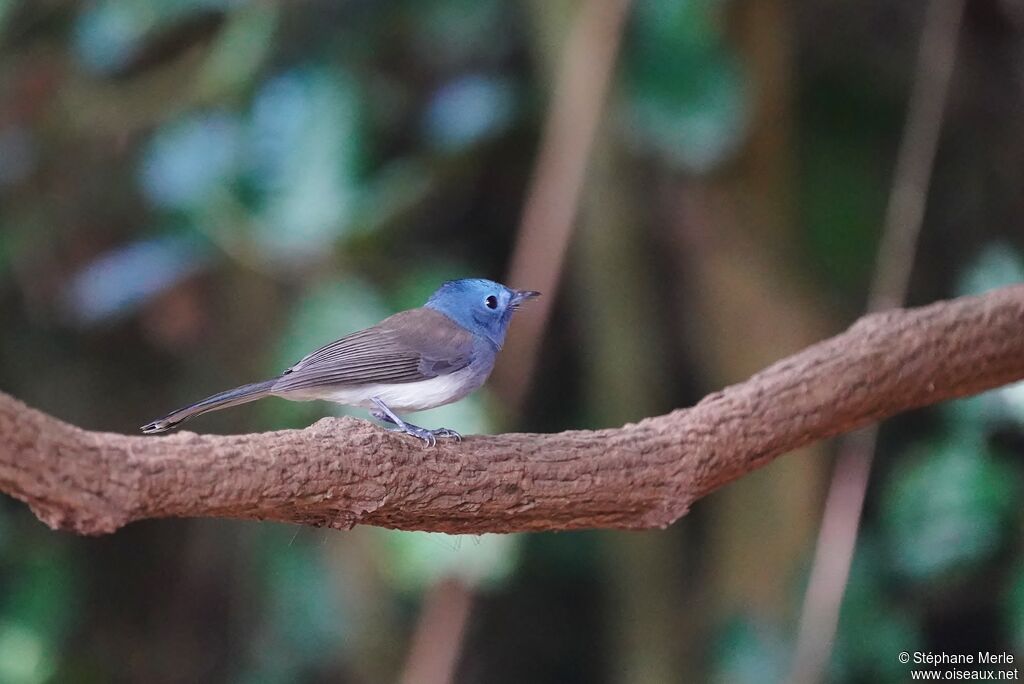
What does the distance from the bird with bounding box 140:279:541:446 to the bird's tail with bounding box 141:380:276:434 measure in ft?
0.04

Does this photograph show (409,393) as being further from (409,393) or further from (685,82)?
(685,82)

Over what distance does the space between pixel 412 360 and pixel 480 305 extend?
405 mm

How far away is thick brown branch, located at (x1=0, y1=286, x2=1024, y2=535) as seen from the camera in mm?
1867

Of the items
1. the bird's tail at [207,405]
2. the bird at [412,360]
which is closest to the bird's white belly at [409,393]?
the bird at [412,360]

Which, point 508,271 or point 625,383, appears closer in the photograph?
point 625,383

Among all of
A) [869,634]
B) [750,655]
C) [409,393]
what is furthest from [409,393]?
[869,634]

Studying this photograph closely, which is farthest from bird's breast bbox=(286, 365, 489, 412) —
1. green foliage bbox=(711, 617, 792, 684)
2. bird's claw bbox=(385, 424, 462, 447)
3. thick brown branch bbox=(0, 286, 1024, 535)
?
green foliage bbox=(711, 617, 792, 684)

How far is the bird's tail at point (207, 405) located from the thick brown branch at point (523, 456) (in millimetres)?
374

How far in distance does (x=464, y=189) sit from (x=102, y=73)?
1693 mm

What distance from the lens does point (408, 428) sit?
3.02 metres

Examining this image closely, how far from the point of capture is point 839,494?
140 inches

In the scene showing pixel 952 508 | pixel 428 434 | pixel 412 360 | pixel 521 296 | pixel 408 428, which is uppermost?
pixel 521 296

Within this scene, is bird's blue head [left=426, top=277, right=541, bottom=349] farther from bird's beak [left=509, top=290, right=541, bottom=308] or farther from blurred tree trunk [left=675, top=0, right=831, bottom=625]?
blurred tree trunk [left=675, top=0, right=831, bottom=625]

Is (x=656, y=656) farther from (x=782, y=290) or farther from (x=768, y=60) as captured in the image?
(x=768, y=60)
